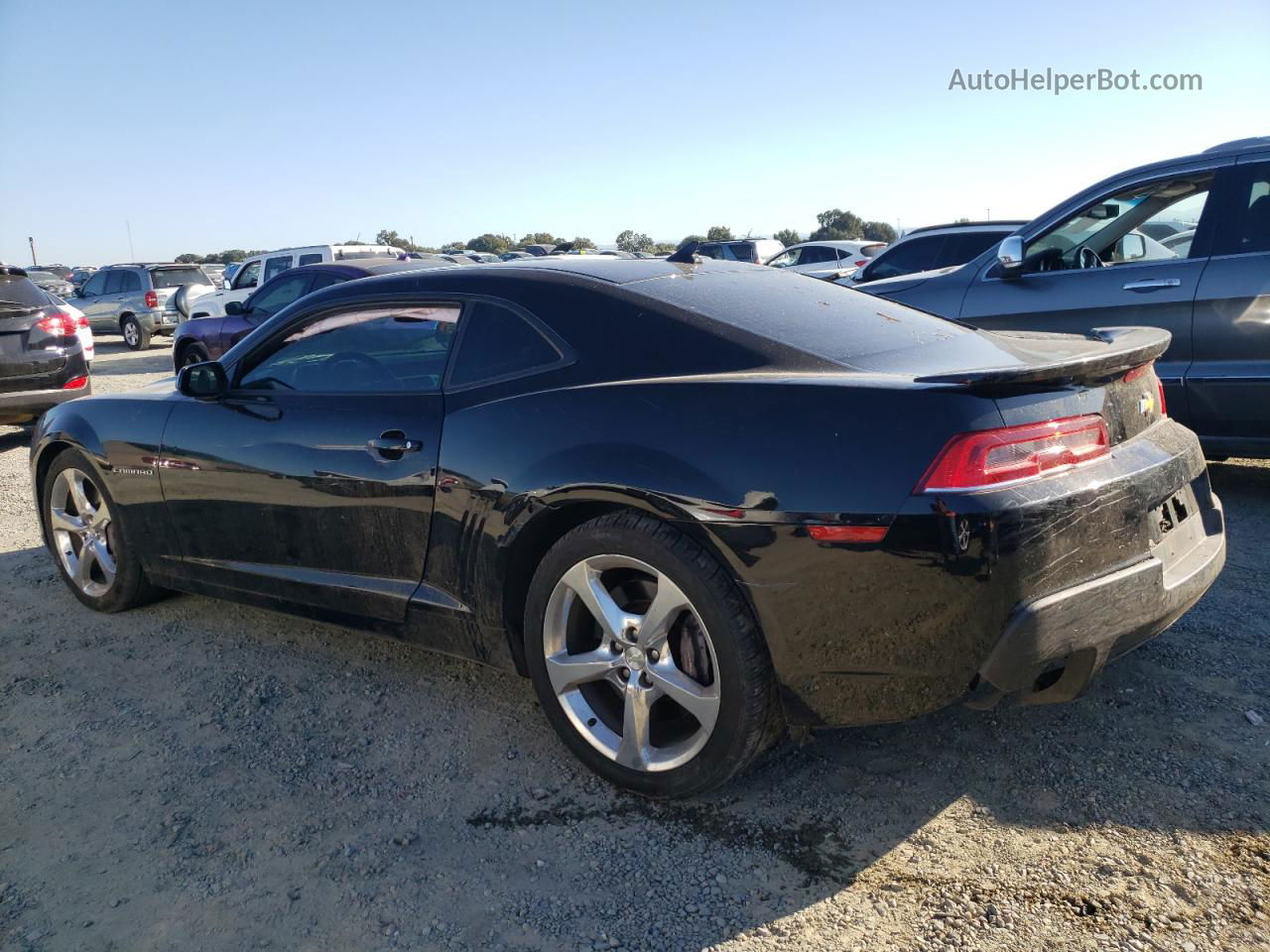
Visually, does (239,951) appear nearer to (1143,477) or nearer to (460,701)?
(460,701)

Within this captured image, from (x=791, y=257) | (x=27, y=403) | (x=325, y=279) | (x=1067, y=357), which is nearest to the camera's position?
(x=1067, y=357)

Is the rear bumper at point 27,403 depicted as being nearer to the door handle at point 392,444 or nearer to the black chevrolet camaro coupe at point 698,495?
the black chevrolet camaro coupe at point 698,495

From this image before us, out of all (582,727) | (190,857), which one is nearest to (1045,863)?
(582,727)

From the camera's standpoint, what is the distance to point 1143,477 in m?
2.62

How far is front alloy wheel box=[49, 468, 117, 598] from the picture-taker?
174 inches

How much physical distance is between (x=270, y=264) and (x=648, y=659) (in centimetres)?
1492

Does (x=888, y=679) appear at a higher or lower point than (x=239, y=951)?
higher

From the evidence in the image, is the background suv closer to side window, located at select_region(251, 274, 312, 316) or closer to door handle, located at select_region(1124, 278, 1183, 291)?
door handle, located at select_region(1124, 278, 1183, 291)

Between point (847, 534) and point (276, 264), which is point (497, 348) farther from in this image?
point (276, 264)

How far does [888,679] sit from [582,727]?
909 millimetres

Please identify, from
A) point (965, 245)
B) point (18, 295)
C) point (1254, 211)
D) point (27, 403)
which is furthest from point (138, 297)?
point (1254, 211)

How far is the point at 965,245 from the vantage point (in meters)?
10.4

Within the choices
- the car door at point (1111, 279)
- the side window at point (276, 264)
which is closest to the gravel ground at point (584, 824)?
the car door at point (1111, 279)

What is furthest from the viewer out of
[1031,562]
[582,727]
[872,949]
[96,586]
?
[96,586]
